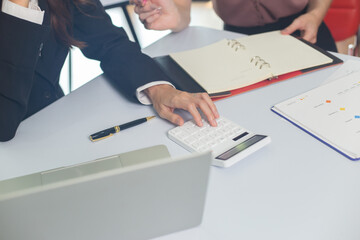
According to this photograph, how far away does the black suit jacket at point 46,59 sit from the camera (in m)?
0.83

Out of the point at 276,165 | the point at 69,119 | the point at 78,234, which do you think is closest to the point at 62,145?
the point at 69,119

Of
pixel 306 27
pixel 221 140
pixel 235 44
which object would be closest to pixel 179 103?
pixel 221 140

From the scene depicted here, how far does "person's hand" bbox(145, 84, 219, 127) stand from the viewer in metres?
0.85

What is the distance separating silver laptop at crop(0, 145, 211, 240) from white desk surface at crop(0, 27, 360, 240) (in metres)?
0.08

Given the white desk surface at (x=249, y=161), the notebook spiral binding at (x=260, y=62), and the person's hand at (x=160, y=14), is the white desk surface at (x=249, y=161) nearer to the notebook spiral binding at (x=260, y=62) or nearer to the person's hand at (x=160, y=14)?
the notebook spiral binding at (x=260, y=62)

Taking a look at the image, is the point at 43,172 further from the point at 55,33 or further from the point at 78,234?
the point at 55,33

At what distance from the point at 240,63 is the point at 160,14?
0.35m

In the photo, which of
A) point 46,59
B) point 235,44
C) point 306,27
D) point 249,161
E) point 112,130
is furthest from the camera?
point 306,27

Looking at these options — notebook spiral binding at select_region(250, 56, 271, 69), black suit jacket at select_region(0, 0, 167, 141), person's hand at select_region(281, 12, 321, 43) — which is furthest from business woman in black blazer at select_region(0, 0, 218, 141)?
person's hand at select_region(281, 12, 321, 43)

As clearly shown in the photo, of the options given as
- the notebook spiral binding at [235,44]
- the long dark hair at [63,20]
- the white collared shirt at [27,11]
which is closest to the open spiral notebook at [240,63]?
the notebook spiral binding at [235,44]

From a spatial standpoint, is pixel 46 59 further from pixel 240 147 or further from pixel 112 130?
pixel 240 147

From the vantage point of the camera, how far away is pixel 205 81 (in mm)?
1002

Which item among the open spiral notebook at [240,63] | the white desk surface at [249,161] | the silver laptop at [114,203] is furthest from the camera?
the open spiral notebook at [240,63]

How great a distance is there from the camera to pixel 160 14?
4.11ft
